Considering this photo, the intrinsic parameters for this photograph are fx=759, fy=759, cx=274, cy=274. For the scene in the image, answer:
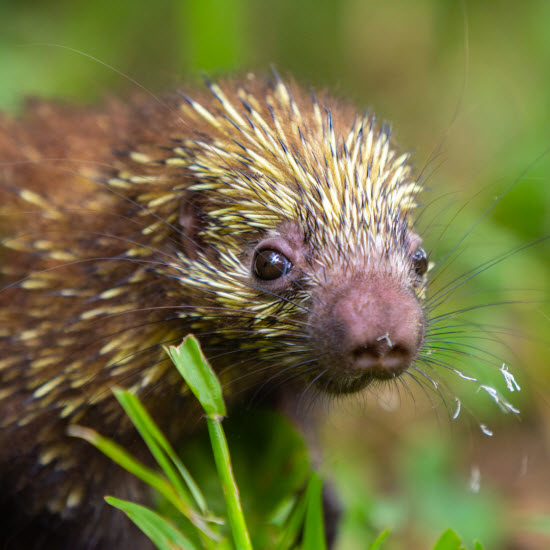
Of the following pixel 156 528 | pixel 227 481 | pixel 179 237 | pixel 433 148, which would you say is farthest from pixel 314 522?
pixel 433 148

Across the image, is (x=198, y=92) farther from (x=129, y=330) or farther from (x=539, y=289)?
(x=539, y=289)

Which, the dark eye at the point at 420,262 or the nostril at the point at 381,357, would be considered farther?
the dark eye at the point at 420,262

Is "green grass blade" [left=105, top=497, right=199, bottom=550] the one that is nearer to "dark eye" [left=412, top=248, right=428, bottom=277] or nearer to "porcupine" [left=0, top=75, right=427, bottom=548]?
"porcupine" [left=0, top=75, right=427, bottom=548]

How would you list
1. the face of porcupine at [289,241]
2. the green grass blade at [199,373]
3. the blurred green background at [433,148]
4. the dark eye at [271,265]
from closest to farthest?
the green grass blade at [199,373]
the face of porcupine at [289,241]
the dark eye at [271,265]
the blurred green background at [433,148]

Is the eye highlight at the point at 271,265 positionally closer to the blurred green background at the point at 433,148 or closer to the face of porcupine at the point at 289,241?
the face of porcupine at the point at 289,241

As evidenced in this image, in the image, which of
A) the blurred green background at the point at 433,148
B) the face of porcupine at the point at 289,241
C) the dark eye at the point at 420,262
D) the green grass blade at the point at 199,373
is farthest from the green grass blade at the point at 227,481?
the dark eye at the point at 420,262

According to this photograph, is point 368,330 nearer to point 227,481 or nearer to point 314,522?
point 227,481

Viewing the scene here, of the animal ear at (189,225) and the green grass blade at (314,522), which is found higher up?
the animal ear at (189,225)

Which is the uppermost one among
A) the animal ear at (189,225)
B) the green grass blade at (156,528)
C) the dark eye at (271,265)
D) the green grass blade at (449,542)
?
the animal ear at (189,225)
